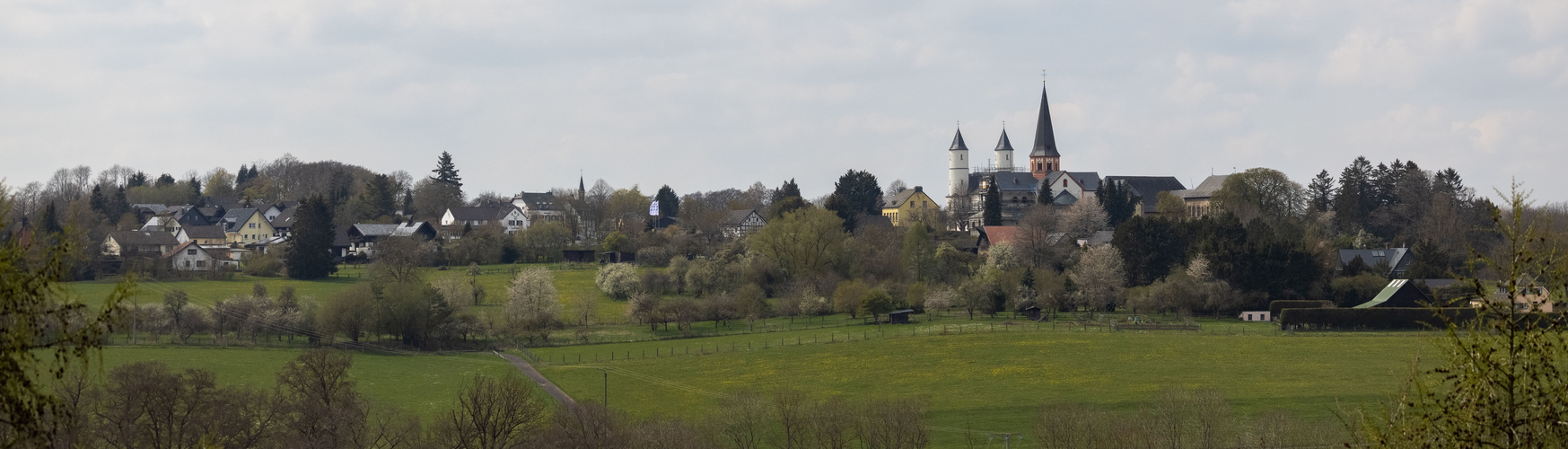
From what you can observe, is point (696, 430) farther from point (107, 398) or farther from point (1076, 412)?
point (107, 398)

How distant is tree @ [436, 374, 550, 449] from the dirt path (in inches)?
192

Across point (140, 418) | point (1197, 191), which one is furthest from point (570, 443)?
point (1197, 191)

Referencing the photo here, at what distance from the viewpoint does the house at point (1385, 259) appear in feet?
216

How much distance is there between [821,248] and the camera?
67.4 m

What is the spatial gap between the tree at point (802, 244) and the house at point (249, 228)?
5031 centimetres

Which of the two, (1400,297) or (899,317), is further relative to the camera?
(899,317)

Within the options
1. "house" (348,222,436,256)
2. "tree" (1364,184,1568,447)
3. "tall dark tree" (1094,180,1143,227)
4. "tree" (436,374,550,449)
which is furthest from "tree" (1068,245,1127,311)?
"tree" (1364,184,1568,447)

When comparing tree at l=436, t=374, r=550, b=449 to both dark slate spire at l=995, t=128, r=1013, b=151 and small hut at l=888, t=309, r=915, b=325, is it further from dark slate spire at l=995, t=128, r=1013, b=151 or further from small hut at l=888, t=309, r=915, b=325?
dark slate spire at l=995, t=128, r=1013, b=151

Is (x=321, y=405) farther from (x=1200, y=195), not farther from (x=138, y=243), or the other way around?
(x=1200, y=195)

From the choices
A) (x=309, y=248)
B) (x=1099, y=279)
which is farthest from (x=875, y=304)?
(x=309, y=248)

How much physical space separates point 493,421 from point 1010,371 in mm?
19352

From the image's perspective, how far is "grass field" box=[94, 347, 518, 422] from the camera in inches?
1550

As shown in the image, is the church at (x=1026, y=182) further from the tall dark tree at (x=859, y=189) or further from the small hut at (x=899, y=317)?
the small hut at (x=899, y=317)

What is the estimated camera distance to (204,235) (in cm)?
9462
